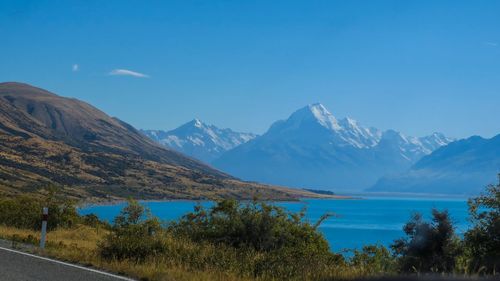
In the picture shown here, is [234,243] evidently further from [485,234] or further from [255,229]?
[485,234]

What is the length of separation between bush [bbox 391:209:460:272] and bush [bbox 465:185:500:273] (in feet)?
1.50

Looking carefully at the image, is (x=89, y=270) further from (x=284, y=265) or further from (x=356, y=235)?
(x=356, y=235)

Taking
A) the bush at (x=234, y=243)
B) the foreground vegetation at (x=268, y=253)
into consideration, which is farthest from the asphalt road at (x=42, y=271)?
the bush at (x=234, y=243)

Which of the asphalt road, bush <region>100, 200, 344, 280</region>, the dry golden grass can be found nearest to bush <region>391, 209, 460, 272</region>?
bush <region>100, 200, 344, 280</region>

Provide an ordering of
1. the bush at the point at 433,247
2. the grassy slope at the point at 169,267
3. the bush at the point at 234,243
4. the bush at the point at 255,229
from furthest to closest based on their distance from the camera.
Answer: the bush at the point at 255,229 < the bush at the point at 433,247 < the bush at the point at 234,243 < the grassy slope at the point at 169,267

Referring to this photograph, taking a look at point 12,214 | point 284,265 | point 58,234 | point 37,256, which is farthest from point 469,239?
point 12,214

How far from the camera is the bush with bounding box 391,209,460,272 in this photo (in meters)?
13.2

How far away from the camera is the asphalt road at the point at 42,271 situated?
428 inches

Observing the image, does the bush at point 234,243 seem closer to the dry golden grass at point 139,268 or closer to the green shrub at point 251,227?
the green shrub at point 251,227

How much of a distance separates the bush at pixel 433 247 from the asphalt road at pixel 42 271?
253 inches

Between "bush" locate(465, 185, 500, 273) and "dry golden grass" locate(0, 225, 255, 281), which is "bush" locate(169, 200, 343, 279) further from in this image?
"dry golden grass" locate(0, 225, 255, 281)

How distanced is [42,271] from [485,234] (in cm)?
1010

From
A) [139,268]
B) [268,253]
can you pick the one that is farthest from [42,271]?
[268,253]

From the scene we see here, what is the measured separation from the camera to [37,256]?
13977 mm
